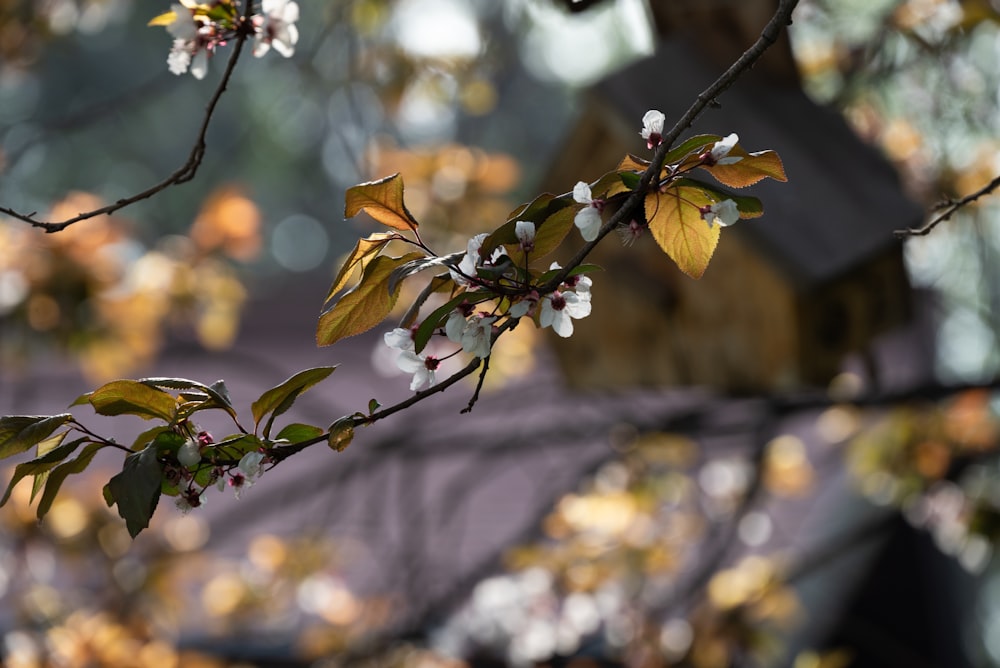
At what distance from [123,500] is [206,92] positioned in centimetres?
840

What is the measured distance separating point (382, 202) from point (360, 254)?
0.10ft

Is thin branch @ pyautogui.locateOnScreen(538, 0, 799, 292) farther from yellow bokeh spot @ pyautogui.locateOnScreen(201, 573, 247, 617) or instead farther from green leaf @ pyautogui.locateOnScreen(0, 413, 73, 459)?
yellow bokeh spot @ pyautogui.locateOnScreen(201, 573, 247, 617)

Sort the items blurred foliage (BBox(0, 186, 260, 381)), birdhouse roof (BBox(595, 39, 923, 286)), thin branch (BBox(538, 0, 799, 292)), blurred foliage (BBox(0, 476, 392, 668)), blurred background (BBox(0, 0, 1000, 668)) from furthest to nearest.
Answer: blurred foliage (BBox(0, 476, 392, 668)) < blurred foliage (BBox(0, 186, 260, 381)) < blurred background (BBox(0, 0, 1000, 668)) < birdhouse roof (BBox(595, 39, 923, 286)) < thin branch (BBox(538, 0, 799, 292))

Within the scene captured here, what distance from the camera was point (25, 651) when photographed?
5.67ft

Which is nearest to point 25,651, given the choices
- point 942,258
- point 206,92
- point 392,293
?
point 392,293

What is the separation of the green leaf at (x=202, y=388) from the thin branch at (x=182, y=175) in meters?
0.10

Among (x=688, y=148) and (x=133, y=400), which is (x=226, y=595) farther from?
(x=688, y=148)

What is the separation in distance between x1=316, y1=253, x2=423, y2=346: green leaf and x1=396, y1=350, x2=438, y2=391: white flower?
0.02 meters

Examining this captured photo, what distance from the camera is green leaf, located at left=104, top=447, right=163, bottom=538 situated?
1.71 feet

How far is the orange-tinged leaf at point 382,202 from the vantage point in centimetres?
56

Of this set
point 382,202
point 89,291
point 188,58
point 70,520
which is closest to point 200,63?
point 188,58

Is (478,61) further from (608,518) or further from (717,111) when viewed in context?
(717,111)

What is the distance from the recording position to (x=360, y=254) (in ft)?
1.92

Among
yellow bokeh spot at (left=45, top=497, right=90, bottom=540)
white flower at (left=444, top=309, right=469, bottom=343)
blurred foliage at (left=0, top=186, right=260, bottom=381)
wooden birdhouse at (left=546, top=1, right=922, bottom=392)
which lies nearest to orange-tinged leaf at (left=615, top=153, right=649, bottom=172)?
white flower at (left=444, top=309, right=469, bottom=343)
